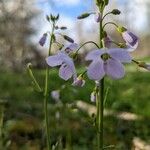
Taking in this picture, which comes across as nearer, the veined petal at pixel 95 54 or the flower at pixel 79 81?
the veined petal at pixel 95 54

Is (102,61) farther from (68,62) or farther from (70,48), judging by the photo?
(70,48)

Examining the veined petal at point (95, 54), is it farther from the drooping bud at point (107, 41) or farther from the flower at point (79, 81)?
the flower at point (79, 81)

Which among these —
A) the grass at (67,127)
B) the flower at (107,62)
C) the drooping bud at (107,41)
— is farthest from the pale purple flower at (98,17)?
the grass at (67,127)

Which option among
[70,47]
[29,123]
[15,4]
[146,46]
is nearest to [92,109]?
[29,123]

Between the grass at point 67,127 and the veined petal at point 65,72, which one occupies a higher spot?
the veined petal at point 65,72

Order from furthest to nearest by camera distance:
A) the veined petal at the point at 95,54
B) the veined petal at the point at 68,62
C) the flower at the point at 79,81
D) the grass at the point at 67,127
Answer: the grass at the point at 67,127 → the flower at the point at 79,81 → the veined petal at the point at 68,62 → the veined petal at the point at 95,54

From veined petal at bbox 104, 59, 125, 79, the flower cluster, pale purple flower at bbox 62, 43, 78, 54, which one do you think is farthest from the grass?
veined petal at bbox 104, 59, 125, 79

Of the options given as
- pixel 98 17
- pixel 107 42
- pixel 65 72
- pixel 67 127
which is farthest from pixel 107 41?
pixel 67 127
